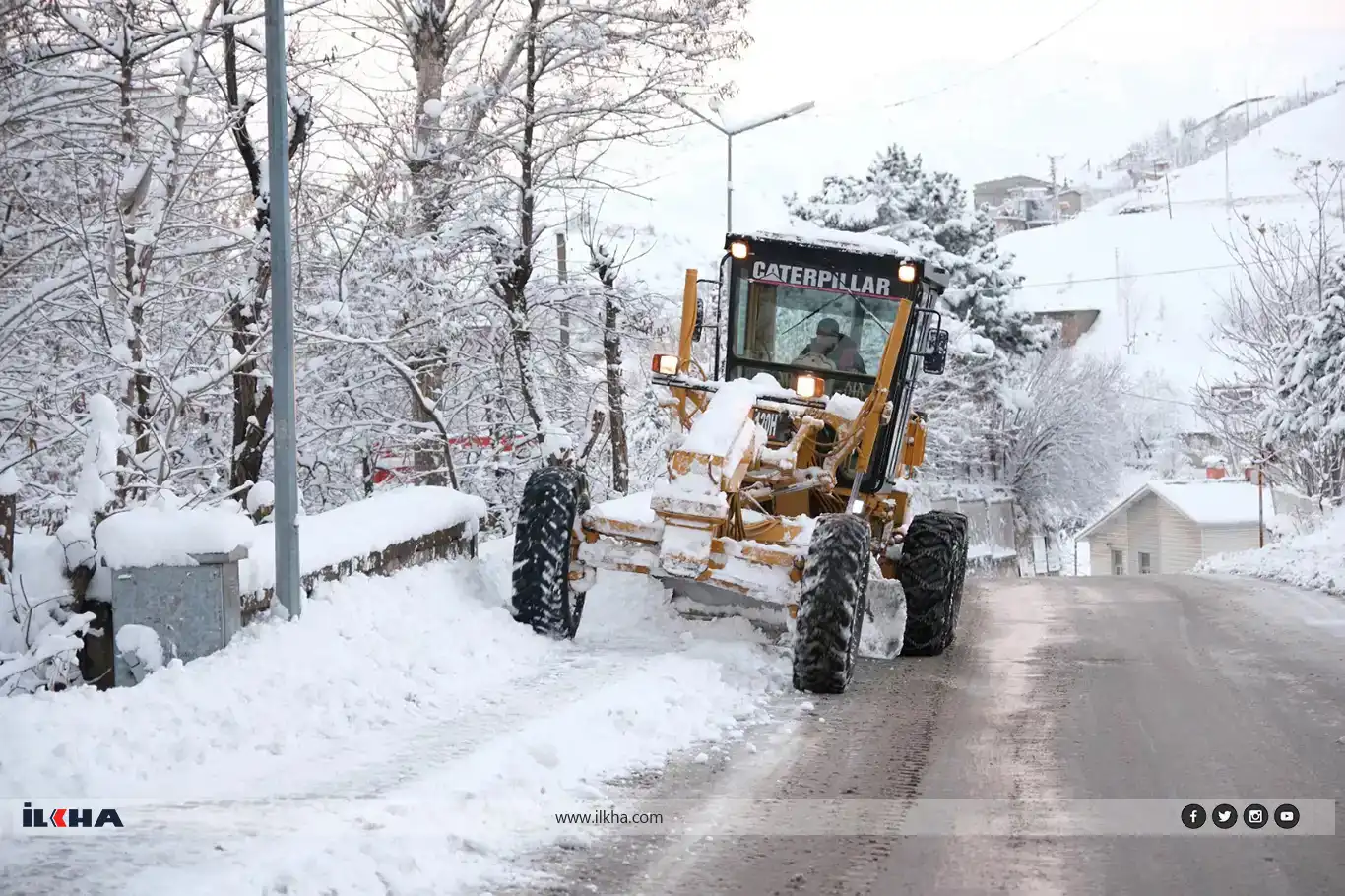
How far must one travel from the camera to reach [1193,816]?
5.81 meters

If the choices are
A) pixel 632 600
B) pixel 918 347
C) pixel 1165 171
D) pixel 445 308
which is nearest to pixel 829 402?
pixel 918 347

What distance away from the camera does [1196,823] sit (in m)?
5.73

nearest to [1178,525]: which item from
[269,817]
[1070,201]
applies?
[269,817]

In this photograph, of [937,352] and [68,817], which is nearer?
[68,817]

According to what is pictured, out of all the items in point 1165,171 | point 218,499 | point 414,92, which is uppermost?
point 1165,171

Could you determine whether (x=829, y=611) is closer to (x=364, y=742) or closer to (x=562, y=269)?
(x=364, y=742)

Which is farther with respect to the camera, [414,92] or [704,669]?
[414,92]

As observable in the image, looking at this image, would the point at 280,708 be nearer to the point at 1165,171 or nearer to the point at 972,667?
the point at 972,667

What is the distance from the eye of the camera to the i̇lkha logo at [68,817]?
5.23m

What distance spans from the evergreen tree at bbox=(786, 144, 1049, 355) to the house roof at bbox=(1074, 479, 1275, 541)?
27.5ft

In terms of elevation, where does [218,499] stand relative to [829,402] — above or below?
below

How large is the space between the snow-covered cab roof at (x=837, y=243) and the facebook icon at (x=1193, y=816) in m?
5.39

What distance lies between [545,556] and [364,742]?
274 centimetres

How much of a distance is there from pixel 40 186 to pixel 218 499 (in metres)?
3.23
